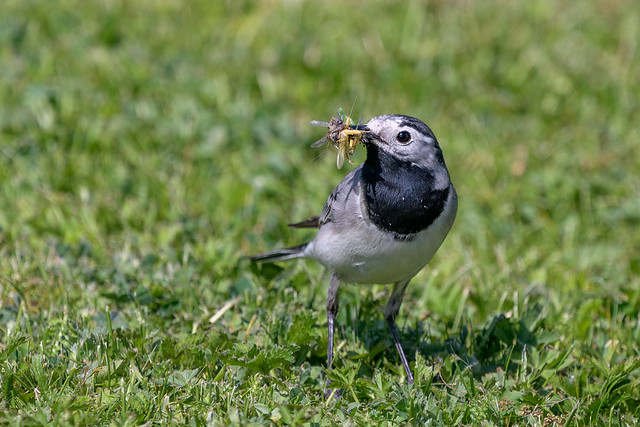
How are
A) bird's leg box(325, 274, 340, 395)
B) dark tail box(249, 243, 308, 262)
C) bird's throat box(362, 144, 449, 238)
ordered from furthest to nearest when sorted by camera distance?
1. dark tail box(249, 243, 308, 262)
2. bird's leg box(325, 274, 340, 395)
3. bird's throat box(362, 144, 449, 238)

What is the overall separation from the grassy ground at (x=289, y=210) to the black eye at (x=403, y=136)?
1079 mm

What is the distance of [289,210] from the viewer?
667cm

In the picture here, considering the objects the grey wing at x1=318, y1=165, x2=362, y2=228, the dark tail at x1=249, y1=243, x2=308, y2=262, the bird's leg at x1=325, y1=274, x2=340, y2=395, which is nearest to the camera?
the grey wing at x1=318, y1=165, x2=362, y2=228

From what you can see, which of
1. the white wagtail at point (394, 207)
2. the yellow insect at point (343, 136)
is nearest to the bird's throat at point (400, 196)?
the white wagtail at point (394, 207)

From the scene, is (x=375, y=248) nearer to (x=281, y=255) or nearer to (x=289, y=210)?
(x=281, y=255)

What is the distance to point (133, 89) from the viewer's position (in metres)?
7.54

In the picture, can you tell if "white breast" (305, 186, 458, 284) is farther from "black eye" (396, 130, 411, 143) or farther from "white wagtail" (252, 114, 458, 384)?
"black eye" (396, 130, 411, 143)

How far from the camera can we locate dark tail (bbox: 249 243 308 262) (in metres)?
5.26

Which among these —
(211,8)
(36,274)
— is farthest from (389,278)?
(211,8)

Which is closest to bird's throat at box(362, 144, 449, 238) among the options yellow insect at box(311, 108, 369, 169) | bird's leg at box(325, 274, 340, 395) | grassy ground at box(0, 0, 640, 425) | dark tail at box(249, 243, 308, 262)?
yellow insect at box(311, 108, 369, 169)

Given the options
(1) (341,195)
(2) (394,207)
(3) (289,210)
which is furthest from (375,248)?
(3) (289,210)

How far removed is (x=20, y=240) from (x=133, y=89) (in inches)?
92.2

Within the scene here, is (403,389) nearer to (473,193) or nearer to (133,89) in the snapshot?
(473,193)

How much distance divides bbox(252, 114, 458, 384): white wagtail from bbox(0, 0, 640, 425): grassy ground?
0.49 meters
